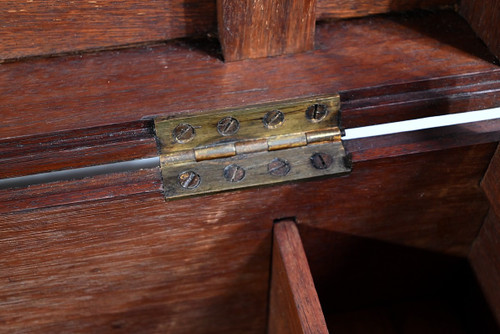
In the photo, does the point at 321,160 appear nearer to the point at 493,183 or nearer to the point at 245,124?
the point at 245,124

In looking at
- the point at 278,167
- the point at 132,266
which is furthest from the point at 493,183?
the point at 132,266

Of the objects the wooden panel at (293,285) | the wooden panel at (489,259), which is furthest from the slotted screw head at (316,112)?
the wooden panel at (489,259)

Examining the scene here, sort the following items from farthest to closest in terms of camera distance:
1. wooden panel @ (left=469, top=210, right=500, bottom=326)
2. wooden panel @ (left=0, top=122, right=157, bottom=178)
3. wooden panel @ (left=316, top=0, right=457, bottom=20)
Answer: wooden panel @ (left=469, top=210, right=500, bottom=326)
wooden panel @ (left=316, top=0, right=457, bottom=20)
wooden panel @ (left=0, top=122, right=157, bottom=178)

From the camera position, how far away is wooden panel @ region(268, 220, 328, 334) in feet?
2.92

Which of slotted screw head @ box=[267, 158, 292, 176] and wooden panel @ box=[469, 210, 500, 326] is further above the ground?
slotted screw head @ box=[267, 158, 292, 176]

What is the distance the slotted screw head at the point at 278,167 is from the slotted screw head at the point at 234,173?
0.04 meters

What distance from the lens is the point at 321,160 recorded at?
0.89 meters

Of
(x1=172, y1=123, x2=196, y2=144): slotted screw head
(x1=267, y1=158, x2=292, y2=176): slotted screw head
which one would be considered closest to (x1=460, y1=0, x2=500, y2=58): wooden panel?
(x1=267, y1=158, x2=292, y2=176): slotted screw head

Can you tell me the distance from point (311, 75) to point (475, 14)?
0.30 meters

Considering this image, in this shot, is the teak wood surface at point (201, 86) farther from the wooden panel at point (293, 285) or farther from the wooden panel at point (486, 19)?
the wooden panel at point (293, 285)

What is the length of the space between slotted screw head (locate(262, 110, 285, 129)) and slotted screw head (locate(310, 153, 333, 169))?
0.08 meters

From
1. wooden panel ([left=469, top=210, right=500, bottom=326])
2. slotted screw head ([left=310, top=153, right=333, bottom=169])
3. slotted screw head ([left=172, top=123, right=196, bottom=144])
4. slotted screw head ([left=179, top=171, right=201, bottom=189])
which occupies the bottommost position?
wooden panel ([left=469, top=210, right=500, bottom=326])

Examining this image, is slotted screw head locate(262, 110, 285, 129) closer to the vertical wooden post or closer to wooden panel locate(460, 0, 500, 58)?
the vertical wooden post

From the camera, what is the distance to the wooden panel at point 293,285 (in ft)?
2.92
